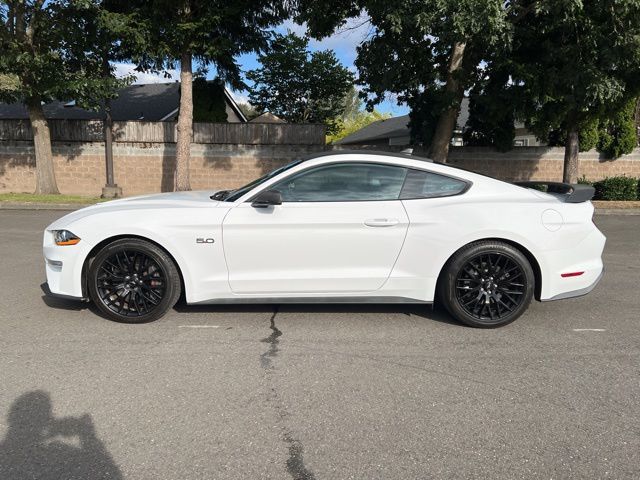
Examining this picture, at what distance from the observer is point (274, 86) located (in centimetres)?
4012

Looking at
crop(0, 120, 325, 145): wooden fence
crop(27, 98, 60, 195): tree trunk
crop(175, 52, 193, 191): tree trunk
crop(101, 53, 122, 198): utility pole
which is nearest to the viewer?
crop(175, 52, 193, 191): tree trunk

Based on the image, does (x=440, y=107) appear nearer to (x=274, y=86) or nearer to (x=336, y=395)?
(x=336, y=395)

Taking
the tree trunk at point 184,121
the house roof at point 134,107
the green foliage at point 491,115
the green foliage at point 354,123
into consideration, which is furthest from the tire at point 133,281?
the green foliage at point 354,123

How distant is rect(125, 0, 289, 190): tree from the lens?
49.9 feet

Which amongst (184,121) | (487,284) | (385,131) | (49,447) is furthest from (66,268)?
(385,131)

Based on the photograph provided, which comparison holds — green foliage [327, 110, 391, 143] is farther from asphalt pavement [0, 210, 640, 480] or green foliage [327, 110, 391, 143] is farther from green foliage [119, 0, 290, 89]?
asphalt pavement [0, 210, 640, 480]

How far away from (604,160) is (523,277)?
1651 cm

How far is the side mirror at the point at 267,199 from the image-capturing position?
4.11 meters

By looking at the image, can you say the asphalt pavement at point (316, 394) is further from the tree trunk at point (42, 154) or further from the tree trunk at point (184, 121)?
the tree trunk at point (42, 154)

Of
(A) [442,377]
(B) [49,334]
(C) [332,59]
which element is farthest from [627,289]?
(C) [332,59]

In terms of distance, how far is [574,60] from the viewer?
1245cm

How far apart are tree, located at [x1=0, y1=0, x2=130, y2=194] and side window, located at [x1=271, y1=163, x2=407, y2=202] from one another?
13458 millimetres

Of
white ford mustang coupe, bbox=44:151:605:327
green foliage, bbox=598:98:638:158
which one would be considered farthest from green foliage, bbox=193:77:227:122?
white ford mustang coupe, bbox=44:151:605:327

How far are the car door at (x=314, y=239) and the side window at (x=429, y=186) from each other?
0.51ft
